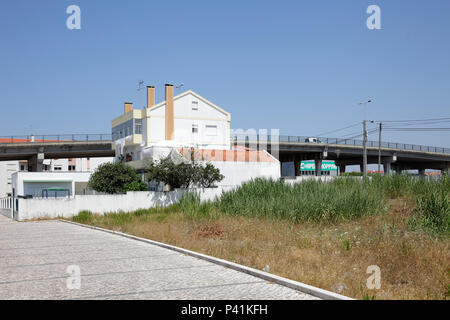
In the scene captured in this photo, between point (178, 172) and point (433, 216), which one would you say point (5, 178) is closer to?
point (178, 172)

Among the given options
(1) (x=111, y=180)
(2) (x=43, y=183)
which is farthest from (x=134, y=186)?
(2) (x=43, y=183)

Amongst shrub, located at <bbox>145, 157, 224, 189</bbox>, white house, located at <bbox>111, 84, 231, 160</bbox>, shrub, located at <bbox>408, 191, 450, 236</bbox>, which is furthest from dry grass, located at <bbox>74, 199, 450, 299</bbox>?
white house, located at <bbox>111, 84, 231, 160</bbox>

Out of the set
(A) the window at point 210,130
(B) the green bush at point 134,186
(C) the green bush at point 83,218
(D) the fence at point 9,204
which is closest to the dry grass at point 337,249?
(C) the green bush at point 83,218

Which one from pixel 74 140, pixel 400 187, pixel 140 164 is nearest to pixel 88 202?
pixel 140 164

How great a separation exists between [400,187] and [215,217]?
10078 millimetres

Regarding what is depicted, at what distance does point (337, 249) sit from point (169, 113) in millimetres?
42648

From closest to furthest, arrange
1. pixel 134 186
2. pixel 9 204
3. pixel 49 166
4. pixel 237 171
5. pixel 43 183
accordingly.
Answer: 1. pixel 9 204
2. pixel 134 186
3. pixel 237 171
4. pixel 43 183
5. pixel 49 166

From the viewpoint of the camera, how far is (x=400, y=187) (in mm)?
22250

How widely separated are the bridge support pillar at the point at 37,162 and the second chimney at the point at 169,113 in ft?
70.5

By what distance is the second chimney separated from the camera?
5206cm

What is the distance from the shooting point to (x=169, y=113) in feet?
172

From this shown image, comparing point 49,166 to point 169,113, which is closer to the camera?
point 169,113

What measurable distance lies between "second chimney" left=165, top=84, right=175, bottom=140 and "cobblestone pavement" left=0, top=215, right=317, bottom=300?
37.4 metres

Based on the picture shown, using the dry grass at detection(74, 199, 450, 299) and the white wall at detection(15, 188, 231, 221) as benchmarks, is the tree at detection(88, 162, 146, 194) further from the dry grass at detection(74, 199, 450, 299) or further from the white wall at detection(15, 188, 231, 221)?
the dry grass at detection(74, 199, 450, 299)
